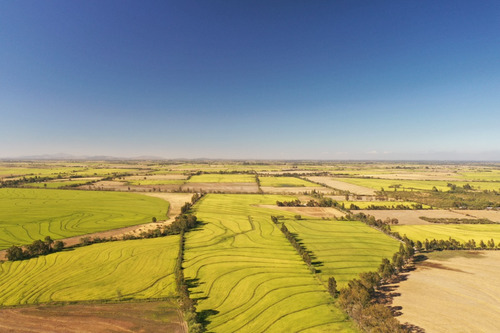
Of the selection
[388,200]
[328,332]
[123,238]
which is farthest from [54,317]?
[388,200]

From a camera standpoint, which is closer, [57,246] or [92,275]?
[92,275]

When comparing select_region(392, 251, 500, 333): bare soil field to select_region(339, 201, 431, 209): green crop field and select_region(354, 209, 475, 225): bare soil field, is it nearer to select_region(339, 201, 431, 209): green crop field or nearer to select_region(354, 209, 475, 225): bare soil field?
select_region(354, 209, 475, 225): bare soil field

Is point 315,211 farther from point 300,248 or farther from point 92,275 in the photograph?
point 92,275

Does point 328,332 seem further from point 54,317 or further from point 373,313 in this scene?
point 54,317

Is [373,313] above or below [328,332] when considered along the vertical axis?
above

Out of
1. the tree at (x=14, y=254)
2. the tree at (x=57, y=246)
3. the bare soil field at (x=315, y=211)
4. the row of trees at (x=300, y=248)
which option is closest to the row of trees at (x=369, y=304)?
the row of trees at (x=300, y=248)

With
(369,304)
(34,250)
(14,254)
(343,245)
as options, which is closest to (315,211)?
(343,245)

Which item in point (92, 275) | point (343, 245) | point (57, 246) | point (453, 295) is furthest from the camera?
point (343, 245)
